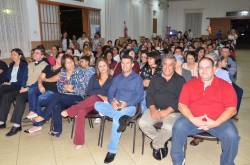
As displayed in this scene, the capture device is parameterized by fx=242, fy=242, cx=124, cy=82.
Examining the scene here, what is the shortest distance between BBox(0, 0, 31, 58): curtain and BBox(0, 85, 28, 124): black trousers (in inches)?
89.7

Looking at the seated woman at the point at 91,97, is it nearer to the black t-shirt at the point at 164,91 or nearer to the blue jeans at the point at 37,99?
the blue jeans at the point at 37,99

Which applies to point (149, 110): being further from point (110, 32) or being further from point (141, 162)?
point (110, 32)

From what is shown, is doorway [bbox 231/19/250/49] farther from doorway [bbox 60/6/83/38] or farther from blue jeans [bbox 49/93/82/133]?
blue jeans [bbox 49/93/82/133]

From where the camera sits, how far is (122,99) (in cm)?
297

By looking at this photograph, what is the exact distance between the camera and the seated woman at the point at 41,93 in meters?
3.40

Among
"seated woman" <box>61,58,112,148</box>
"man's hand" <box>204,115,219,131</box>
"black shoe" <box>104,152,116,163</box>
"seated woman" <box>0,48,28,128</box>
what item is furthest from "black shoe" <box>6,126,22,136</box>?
"man's hand" <box>204,115,219,131</box>

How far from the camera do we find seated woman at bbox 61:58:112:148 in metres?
2.92

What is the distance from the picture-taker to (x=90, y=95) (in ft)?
10.7

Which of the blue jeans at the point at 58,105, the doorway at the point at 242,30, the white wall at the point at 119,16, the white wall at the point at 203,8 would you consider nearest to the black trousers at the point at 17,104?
the blue jeans at the point at 58,105

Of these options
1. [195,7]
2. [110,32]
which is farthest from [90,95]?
[195,7]

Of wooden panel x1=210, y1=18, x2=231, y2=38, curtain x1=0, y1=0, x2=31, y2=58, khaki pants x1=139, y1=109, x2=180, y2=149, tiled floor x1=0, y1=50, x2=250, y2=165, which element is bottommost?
tiled floor x1=0, y1=50, x2=250, y2=165

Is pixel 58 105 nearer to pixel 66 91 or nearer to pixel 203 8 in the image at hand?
pixel 66 91

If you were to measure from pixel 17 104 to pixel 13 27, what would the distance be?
10.3 ft

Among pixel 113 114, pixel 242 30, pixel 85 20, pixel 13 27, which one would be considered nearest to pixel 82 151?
pixel 113 114
